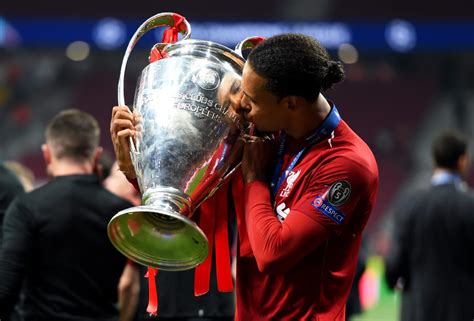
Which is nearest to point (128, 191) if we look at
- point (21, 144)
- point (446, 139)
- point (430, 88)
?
point (446, 139)

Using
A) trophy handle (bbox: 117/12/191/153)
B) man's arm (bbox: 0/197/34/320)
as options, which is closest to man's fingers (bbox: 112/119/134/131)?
trophy handle (bbox: 117/12/191/153)

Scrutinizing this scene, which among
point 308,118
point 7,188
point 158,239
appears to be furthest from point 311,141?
point 7,188

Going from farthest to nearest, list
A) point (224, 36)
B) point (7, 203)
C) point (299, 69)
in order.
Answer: point (224, 36)
point (7, 203)
point (299, 69)

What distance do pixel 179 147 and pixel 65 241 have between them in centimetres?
149

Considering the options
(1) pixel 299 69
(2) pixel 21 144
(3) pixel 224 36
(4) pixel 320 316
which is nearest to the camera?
(1) pixel 299 69

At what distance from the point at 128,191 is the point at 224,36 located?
446 inches

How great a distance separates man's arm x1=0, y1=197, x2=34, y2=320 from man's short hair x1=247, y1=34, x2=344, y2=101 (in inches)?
61.8

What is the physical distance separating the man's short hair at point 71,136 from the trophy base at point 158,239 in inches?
58.2

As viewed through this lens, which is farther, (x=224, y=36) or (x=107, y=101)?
(x=107, y=101)

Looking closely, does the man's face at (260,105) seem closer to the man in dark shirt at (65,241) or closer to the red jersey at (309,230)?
the red jersey at (309,230)

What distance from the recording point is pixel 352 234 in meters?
2.43

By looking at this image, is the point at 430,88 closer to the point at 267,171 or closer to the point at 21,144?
the point at 21,144

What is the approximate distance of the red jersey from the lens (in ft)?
7.47

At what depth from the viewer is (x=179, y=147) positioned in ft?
7.34
